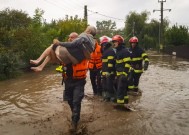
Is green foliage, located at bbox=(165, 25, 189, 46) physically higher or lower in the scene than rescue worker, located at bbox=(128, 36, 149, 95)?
higher

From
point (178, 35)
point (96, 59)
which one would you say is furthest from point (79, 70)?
point (178, 35)

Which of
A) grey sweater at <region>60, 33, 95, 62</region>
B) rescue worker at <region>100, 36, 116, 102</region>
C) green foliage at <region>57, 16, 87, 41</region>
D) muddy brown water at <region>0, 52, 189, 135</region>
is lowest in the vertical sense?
muddy brown water at <region>0, 52, 189, 135</region>

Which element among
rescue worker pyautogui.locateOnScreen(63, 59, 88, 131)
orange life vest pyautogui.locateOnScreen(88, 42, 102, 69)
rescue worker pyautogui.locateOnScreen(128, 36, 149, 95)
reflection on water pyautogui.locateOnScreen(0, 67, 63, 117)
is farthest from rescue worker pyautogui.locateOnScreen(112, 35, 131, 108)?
rescue worker pyautogui.locateOnScreen(63, 59, 88, 131)

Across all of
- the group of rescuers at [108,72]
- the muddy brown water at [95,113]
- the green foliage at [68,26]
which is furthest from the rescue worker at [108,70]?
the green foliage at [68,26]

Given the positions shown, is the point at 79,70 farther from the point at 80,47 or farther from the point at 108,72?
the point at 108,72

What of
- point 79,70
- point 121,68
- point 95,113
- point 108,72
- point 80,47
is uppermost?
point 80,47

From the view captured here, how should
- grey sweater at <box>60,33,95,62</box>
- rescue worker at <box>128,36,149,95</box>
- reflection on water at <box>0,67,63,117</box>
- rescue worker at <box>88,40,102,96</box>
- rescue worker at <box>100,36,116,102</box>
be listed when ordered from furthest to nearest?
rescue worker at <box>128,36,149,95</box> < rescue worker at <box>88,40,102,96</box> < rescue worker at <box>100,36,116,102</box> < reflection on water at <box>0,67,63,117</box> < grey sweater at <box>60,33,95,62</box>

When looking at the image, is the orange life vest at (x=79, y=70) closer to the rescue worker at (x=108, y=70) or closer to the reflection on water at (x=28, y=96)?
the reflection on water at (x=28, y=96)

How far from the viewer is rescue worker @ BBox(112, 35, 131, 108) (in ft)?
32.3

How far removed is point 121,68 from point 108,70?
82 centimetres

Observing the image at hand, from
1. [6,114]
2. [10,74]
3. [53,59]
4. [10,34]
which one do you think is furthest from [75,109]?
[10,34]

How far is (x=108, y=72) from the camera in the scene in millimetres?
10727

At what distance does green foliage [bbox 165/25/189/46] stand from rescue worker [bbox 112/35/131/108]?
3775 centimetres

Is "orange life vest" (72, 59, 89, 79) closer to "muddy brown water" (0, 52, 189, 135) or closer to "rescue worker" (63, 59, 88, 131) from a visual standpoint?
"rescue worker" (63, 59, 88, 131)
